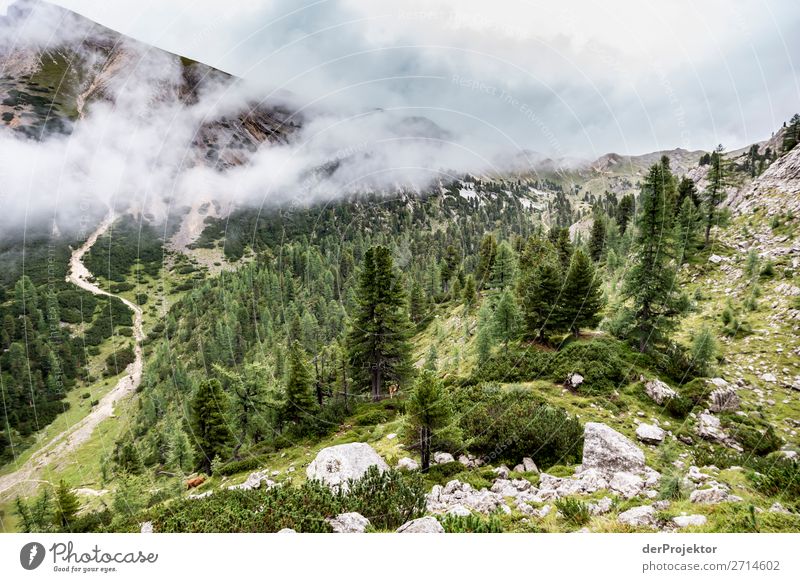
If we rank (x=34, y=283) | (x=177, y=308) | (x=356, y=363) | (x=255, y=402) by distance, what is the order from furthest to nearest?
(x=34, y=283), (x=177, y=308), (x=255, y=402), (x=356, y=363)

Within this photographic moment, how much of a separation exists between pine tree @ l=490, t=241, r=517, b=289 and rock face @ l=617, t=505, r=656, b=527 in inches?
1572

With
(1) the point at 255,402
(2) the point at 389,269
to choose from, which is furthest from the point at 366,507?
(1) the point at 255,402

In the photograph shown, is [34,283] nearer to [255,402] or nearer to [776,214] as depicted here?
[255,402]

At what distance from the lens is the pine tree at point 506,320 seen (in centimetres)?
2881

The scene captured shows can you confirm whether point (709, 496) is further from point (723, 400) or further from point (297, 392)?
point (297, 392)

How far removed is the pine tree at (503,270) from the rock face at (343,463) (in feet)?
122

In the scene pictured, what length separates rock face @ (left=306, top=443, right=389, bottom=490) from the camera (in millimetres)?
11938

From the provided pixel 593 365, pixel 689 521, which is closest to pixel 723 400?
pixel 593 365

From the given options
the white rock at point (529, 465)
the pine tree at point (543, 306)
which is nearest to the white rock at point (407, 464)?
the white rock at point (529, 465)

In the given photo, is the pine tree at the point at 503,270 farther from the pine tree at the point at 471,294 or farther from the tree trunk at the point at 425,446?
the tree trunk at the point at 425,446

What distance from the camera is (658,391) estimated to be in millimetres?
19672

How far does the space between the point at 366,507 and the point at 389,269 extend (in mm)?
17420

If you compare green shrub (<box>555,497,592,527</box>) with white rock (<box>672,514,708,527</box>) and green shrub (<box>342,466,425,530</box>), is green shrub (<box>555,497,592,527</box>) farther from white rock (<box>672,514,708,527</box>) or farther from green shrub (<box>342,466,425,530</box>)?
green shrub (<box>342,466,425,530</box>)

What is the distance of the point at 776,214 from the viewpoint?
130 ft
